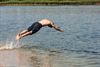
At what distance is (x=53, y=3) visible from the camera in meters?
93.9

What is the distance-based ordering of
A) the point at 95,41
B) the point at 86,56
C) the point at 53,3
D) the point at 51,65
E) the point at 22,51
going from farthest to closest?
the point at 53,3
the point at 95,41
the point at 22,51
the point at 86,56
the point at 51,65

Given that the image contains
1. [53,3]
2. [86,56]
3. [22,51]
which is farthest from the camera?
[53,3]

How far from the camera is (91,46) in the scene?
68.7ft

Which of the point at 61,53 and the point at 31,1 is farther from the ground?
the point at 61,53

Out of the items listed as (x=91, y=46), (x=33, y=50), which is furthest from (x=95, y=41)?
(x=33, y=50)

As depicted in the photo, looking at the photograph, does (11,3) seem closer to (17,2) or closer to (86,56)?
(17,2)

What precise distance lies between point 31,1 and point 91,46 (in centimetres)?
7571

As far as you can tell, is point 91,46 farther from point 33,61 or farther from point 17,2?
point 17,2

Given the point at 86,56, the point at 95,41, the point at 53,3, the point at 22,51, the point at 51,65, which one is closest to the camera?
the point at 51,65

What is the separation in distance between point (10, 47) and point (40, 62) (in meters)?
5.06

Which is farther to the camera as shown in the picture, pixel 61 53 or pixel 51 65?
pixel 61 53

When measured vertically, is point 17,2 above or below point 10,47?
below

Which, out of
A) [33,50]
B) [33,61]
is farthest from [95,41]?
[33,61]

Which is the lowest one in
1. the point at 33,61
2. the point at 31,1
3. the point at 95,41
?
the point at 31,1
